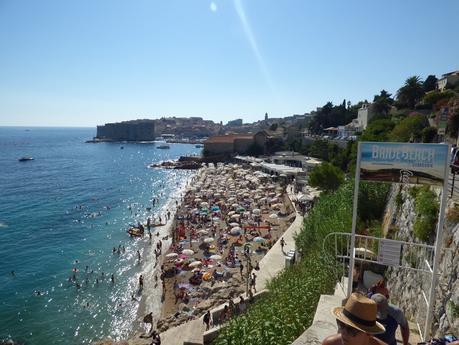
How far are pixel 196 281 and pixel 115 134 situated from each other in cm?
16580

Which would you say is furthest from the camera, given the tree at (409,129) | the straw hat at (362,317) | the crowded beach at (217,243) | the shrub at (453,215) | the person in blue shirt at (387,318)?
the tree at (409,129)

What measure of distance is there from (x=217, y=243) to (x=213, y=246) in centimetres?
114

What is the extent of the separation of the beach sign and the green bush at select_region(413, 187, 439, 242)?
210 cm

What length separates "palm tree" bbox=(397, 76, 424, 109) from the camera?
47.9 meters

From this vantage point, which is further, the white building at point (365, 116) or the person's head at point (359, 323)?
the white building at point (365, 116)

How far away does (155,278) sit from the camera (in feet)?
71.4

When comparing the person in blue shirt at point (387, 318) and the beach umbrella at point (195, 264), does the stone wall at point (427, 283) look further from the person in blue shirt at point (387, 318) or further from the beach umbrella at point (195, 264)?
the beach umbrella at point (195, 264)

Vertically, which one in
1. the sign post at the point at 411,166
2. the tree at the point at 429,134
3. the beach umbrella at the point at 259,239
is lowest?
the beach umbrella at the point at 259,239

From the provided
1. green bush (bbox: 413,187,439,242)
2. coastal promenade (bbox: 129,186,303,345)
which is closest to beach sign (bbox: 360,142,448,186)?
green bush (bbox: 413,187,439,242)

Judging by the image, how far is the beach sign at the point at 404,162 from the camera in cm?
486

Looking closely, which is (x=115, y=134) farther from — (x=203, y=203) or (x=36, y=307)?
(x=36, y=307)

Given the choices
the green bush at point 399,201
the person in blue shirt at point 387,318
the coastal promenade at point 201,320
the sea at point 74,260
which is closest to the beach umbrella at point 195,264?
the sea at point 74,260

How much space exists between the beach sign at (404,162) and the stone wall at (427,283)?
150 centimetres

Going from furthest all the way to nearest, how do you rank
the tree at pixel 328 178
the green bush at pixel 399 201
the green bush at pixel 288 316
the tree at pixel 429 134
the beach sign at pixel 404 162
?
1. the tree at pixel 328 178
2. the tree at pixel 429 134
3. the green bush at pixel 399 201
4. the green bush at pixel 288 316
5. the beach sign at pixel 404 162
